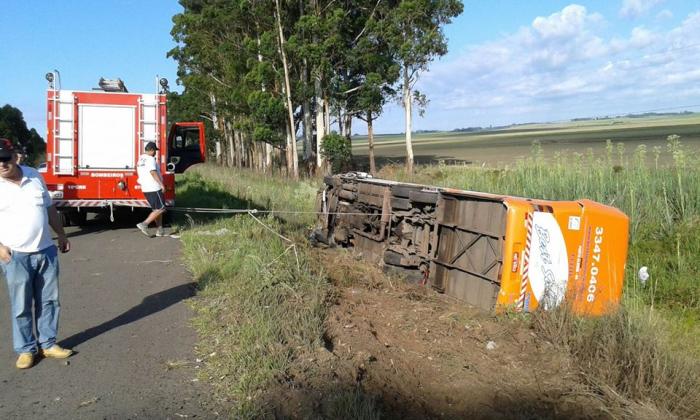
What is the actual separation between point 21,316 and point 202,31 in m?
36.6

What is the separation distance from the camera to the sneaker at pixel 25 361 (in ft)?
16.4

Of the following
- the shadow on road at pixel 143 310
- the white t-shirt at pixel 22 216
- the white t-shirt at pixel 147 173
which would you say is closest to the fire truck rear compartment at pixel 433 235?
the shadow on road at pixel 143 310

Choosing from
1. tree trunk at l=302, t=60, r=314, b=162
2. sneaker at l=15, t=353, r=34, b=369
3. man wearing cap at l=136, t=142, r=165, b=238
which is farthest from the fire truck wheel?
tree trunk at l=302, t=60, r=314, b=162

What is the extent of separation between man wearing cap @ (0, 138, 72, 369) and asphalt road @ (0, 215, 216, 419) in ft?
0.74

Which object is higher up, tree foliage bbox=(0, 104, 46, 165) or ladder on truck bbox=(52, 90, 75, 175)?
tree foliage bbox=(0, 104, 46, 165)

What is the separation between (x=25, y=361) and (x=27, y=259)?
0.87 meters

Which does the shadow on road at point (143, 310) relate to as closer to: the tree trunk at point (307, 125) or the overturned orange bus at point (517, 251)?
the overturned orange bus at point (517, 251)

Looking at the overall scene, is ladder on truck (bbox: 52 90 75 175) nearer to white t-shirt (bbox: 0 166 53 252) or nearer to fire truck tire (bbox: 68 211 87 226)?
fire truck tire (bbox: 68 211 87 226)

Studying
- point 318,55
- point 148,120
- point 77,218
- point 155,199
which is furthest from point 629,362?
point 318,55

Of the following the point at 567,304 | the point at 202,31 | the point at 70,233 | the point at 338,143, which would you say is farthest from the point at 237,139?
the point at 567,304

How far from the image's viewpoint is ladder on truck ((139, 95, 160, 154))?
12.4 metres

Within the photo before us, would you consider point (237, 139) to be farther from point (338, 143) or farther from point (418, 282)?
point (418, 282)

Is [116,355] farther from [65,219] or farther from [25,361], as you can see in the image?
[65,219]

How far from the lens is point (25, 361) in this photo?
5027 mm
